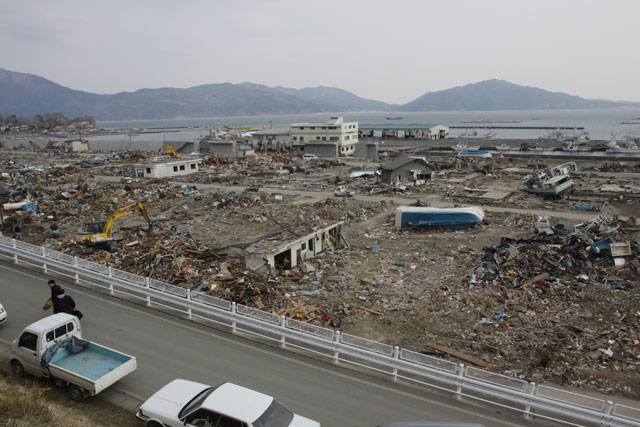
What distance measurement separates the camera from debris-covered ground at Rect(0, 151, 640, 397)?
12023mm

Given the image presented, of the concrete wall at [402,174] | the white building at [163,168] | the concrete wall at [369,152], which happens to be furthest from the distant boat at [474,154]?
the white building at [163,168]

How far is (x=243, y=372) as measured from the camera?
28.5ft

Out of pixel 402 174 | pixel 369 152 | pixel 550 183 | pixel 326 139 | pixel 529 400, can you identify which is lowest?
pixel 529 400

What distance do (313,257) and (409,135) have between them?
88297 millimetres

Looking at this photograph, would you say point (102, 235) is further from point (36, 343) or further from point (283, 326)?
point (283, 326)

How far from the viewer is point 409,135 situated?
102625 mm

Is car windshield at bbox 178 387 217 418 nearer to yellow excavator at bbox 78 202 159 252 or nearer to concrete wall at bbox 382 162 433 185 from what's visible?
yellow excavator at bbox 78 202 159 252

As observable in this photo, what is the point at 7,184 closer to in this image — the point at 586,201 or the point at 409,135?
the point at 586,201

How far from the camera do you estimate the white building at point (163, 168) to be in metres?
47.3

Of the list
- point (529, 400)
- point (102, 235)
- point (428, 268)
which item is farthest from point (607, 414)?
point (102, 235)

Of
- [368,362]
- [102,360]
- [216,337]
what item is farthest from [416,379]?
[102,360]

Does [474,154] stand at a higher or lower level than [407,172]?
higher

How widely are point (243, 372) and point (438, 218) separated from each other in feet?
62.6

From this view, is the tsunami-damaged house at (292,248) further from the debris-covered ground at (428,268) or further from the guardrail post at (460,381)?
the guardrail post at (460,381)
